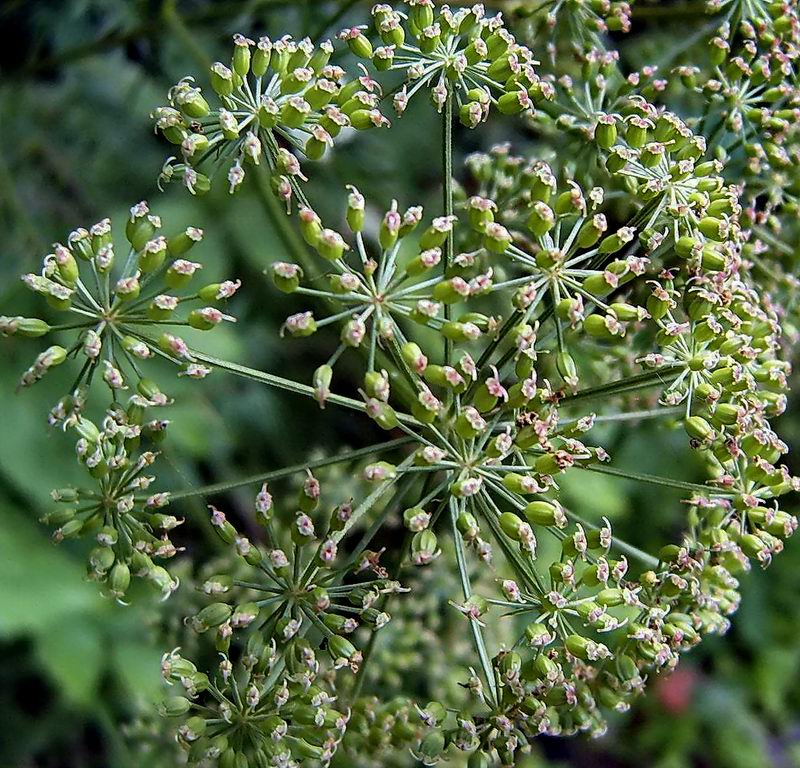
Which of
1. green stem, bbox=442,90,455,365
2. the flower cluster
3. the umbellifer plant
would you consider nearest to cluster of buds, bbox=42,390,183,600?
the umbellifer plant

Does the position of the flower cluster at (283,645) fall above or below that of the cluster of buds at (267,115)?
below

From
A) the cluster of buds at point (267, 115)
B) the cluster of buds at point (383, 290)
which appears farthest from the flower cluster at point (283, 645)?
the cluster of buds at point (267, 115)

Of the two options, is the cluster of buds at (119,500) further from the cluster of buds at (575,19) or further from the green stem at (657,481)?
the cluster of buds at (575,19)

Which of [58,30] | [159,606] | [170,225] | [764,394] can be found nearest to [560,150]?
[764,394]

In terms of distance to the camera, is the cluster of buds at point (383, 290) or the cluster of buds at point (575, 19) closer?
the cluster of buds at point (383, 290)

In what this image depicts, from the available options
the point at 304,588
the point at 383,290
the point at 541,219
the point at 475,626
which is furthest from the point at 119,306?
the point at 475,626

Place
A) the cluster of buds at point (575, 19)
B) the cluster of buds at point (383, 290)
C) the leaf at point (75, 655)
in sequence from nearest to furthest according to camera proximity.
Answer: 1. the cluster of buds at point (383, 290)
2. the cluster of buds at point (575, 19)
3. the leaf at point (75, 655)

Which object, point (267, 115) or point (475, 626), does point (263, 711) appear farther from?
point (267, 115)
